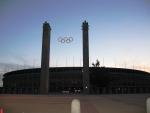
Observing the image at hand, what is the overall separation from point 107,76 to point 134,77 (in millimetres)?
30331

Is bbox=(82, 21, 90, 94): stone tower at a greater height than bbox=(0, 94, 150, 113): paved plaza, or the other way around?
bbox=(82, 21, 90, 94): stone tower

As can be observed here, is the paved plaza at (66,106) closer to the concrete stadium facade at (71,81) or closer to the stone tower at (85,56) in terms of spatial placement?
the stone tower at (85,56)

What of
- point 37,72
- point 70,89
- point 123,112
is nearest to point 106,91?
point 70,89

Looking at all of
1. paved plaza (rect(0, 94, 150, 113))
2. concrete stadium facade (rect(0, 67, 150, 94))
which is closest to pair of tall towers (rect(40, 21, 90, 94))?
concrete stadium facade (rect(0, 67, 150, 94))

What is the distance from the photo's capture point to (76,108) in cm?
781

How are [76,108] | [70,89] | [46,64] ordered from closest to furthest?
1. [76,108]
2. [46,64]
3. [70,89]

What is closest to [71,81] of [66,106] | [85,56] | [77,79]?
[77,79]

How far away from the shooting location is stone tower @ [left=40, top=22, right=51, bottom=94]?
86.0m

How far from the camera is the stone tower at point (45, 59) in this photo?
86.0 metres

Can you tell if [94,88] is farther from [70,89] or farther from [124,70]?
[124,70]

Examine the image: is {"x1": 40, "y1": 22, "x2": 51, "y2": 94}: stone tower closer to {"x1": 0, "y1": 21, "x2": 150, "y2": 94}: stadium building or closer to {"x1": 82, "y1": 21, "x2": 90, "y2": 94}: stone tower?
{"x1": 0, "y1": 21, "x2": 150, "y2": 94}: stadium building

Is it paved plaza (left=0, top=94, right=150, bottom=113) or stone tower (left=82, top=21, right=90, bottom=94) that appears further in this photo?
stone tower (left=82, top=21, right=90, bottom=94)

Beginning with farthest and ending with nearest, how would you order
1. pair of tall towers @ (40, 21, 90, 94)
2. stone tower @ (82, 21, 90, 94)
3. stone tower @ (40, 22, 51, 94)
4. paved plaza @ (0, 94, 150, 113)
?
stone tower @ (82, 21, 90, 94) < stone tower @ (40, 22, 51, 94) < pair of tall towers @ (40, 21, 90, 94) < paved plaza @ (0, 94, 150, 113)

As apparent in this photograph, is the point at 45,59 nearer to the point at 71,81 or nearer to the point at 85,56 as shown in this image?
the point at 85,56
